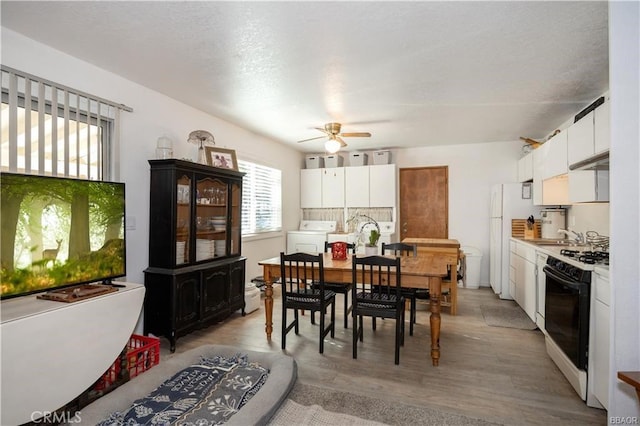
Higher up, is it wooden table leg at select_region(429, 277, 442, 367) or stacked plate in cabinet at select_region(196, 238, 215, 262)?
stacked plate in cabinet at select_region(196, 238, 215, 262)

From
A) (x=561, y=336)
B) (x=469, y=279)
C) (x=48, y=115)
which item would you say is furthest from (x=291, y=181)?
(x=561, y=336)

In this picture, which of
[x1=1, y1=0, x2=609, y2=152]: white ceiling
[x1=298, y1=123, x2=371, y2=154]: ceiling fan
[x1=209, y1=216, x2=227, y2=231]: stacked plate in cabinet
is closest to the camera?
[x1=1, y1=0, x2=609, y2=152]: white ceiling

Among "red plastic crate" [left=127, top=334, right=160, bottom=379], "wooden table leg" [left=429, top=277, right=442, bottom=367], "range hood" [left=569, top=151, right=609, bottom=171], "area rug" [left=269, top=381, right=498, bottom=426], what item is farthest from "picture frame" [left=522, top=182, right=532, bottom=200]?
"red plastic crate" [left=127, top=334, right=160, bottom=379]

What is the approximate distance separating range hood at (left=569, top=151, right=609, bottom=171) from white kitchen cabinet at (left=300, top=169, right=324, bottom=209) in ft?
13.4

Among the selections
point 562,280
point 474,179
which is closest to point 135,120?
point 562,280

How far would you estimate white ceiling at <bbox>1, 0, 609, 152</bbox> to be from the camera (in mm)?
1954

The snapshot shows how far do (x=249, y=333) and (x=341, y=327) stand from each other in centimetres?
101

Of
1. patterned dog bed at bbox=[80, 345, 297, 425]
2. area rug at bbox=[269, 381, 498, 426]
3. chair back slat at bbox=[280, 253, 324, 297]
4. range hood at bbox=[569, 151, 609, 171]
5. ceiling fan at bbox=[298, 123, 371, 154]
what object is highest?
ceiling fan at bbox=[298, 123, 371, 154]

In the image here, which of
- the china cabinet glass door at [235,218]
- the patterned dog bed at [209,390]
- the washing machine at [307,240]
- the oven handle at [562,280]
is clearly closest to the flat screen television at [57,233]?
the patterned dog bed at [209,390]

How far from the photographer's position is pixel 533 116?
13.2 feet

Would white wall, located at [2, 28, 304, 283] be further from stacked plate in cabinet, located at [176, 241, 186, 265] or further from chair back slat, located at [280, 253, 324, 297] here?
chair back slat, located at [280, 253, 324, 297]

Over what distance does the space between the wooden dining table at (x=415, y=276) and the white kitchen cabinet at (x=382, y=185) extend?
2.58m

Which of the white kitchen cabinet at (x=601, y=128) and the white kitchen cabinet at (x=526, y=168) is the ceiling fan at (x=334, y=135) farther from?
the white kitchen cabinet at (x=526, y=168)

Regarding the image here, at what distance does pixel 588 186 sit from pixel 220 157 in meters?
3.85
